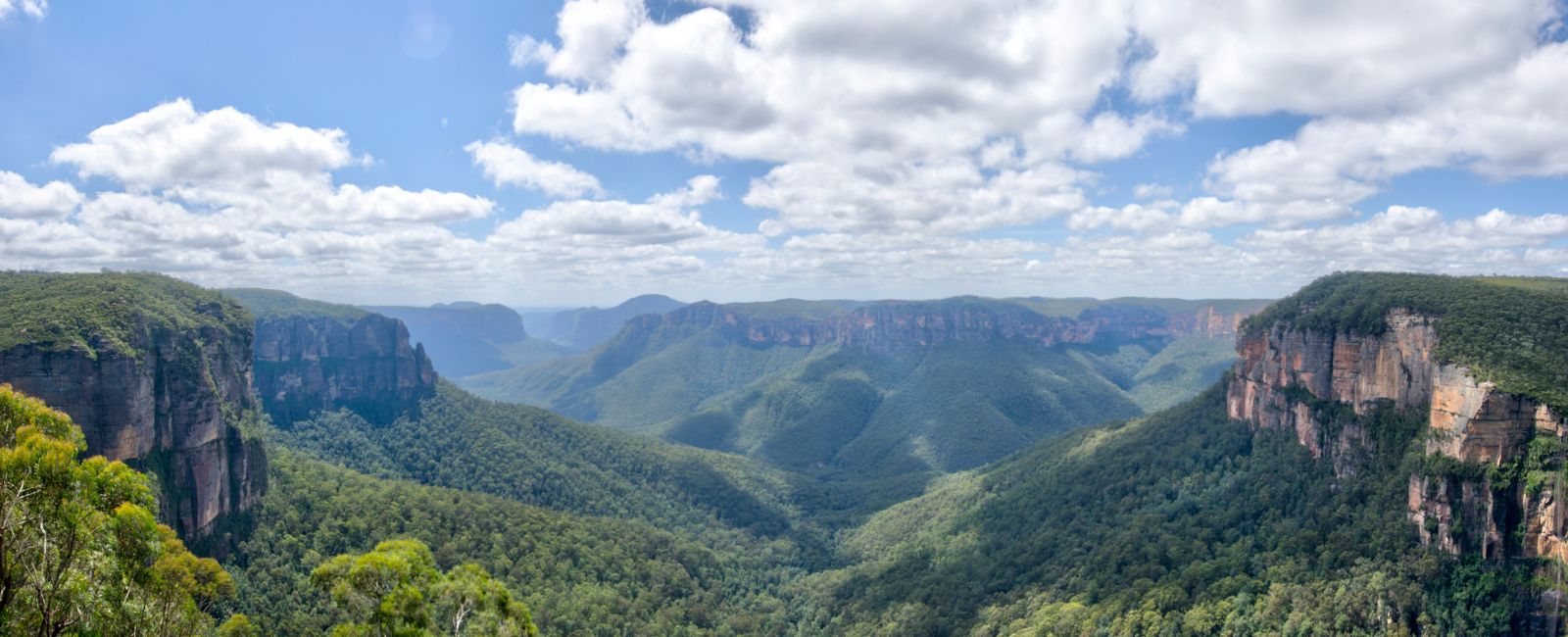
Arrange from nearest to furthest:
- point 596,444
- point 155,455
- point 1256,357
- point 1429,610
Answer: point 1429,610, point 155,455, point 1256,357, point 596,444

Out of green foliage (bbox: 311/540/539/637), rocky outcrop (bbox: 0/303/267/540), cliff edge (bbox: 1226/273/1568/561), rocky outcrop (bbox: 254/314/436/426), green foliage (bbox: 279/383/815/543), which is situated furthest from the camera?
rocky outcrop (bbox: 254/314/436/426)

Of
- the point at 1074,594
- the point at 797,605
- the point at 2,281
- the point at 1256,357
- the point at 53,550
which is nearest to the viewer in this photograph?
the point at 53,550

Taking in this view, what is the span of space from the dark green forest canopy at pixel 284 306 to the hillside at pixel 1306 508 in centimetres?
10217

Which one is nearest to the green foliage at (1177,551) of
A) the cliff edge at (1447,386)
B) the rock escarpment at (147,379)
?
the cliff edge at (1447,386)

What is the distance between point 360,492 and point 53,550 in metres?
57.7

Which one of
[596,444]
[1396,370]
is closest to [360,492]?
[596,444]

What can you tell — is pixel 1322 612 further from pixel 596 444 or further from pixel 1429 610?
pixel 596 444

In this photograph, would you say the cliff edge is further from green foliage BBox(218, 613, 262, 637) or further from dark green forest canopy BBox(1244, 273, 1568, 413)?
green foliage BBox(218, 613, 262, 637)

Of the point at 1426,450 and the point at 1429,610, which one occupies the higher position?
the point at 1426,450

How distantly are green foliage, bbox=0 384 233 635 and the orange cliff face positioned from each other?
2240 inches

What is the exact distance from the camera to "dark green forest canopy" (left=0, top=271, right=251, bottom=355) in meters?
46.3

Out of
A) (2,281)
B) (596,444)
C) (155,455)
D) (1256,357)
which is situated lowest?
(596,444)

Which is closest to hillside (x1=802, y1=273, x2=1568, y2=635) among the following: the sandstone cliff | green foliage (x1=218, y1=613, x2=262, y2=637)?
green foliage (x1=218, y1=613, x2=262, y2=637)

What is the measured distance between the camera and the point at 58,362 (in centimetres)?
4512
